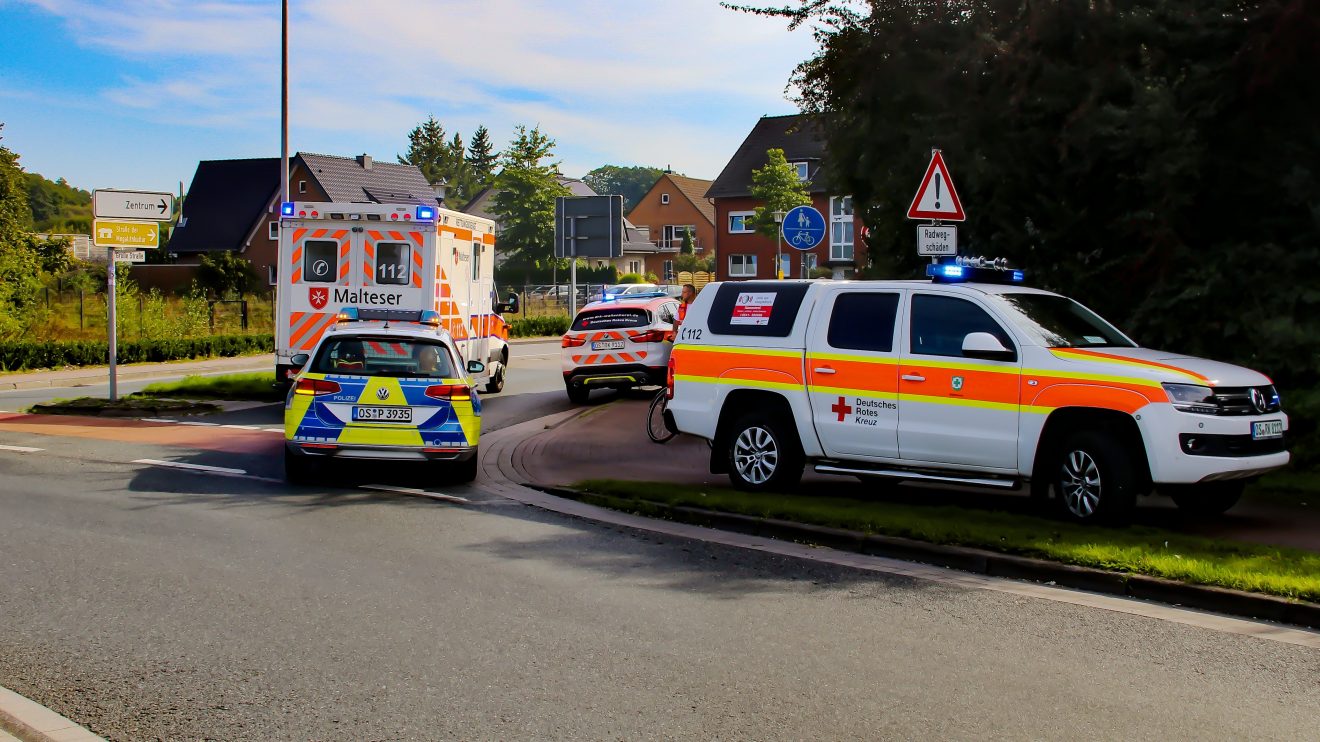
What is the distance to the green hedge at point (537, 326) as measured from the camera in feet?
159

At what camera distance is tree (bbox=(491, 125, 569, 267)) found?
269 ft

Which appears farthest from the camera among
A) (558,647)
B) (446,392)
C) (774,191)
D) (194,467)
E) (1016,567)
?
(774,191)

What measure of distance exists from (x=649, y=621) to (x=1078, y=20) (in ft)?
26.4

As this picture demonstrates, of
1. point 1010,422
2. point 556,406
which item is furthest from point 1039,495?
point 556,406

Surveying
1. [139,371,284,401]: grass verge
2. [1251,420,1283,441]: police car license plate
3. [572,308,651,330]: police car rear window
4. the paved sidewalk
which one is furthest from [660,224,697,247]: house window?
[1251,420,1283,441]: police car license plate

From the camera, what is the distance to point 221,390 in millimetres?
21891

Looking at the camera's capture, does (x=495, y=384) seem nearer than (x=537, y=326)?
Yes

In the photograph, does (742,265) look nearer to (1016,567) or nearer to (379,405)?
(379,405)

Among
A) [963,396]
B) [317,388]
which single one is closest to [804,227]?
Result: [317,388]

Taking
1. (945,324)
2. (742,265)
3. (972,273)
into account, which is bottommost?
(945,324)

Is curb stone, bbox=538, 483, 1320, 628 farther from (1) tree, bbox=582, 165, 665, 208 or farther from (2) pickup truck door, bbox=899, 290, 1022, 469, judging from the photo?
(1) tree, bbox=582, 165, 665, 208

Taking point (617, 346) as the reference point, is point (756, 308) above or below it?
above

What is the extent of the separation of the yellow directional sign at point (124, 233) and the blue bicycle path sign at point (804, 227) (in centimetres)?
951

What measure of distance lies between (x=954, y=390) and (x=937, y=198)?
227cm
